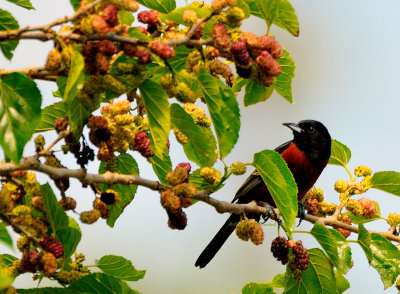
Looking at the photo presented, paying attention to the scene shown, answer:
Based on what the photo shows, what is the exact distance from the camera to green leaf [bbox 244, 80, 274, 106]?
252 centimetres

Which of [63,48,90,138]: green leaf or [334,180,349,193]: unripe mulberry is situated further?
[334,180,349,193]: unripe mulberry

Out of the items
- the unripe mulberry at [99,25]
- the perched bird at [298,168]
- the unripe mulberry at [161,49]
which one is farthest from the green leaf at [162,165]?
the perched bird at [298,168]

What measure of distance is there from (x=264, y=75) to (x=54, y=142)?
79cm

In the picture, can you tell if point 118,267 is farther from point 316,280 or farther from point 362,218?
point 362,218

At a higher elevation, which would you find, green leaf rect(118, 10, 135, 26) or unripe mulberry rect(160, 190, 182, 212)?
green leaf rect(118, 10, 135, 26)

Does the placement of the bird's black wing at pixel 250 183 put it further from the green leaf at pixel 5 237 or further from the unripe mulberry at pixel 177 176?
the green leaf at pixel 5 237

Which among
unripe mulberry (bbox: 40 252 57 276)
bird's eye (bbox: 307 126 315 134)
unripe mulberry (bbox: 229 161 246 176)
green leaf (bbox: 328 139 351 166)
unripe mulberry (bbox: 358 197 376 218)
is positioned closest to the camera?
unripe mulberry (bbox: 40 252 57 276)

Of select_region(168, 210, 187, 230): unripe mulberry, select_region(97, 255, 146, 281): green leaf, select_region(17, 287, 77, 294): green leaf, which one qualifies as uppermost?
select_region(168, 210, 187, 230): unripe mulberry

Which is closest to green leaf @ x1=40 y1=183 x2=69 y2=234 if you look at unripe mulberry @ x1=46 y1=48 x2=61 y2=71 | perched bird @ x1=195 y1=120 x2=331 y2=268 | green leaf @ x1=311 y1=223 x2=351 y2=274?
unripe mulberry @ x1=46 y1=48 x2=61 y2=71

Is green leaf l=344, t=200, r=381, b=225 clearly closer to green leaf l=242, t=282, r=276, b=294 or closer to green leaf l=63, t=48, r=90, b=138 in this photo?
green leaf l=242, t=282, r=276, b=294

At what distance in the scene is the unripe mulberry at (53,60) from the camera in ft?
6.31

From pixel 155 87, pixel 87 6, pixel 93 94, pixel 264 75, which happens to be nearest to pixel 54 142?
pixel 93 94

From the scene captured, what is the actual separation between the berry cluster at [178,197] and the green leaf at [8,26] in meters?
0.97

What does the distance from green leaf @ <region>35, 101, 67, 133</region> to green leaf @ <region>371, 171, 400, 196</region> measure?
1.67 m
